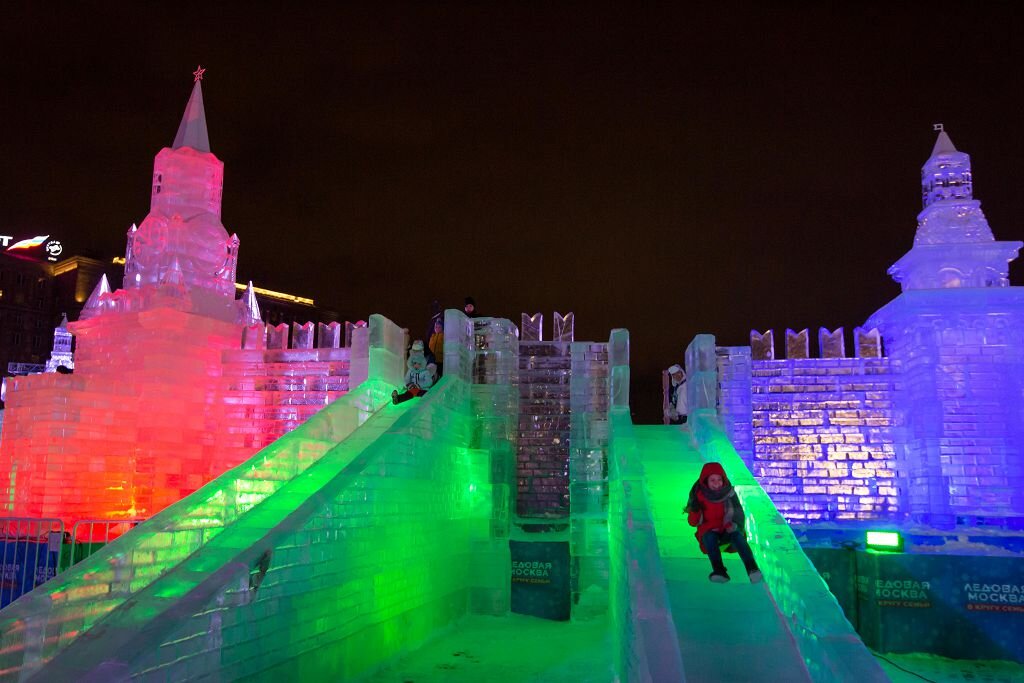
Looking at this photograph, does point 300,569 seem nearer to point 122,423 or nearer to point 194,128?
point 122,423

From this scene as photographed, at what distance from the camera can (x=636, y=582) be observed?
21.1 ft

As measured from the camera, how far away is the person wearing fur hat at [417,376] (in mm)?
11414

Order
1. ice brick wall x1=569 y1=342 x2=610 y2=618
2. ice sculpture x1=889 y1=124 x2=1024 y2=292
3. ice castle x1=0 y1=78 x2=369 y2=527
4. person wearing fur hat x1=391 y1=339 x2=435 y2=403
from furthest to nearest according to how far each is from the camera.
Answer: ice sculpture x1=889 y1=124 x2=1024 y2=292
ice castle x1=0 y1=78 x2=369 y2=527
ice brick wall x1=569 y1=342 x2=610 y2=618
person wearing fur hat x1=391 y1=339 x2=435 y2=403

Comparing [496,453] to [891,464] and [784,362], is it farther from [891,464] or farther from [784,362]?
[891,464]

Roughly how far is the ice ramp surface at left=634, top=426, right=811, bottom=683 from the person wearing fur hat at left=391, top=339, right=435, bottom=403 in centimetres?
364

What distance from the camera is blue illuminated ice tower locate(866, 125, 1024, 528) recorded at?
536 inches

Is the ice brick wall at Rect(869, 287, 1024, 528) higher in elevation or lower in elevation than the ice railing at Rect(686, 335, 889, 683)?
higher

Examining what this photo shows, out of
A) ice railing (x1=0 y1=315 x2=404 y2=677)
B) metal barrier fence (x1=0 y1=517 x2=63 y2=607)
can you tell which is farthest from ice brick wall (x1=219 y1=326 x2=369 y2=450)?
metal barrier fence (x1=0 y1=517 x2=63 y2=607)

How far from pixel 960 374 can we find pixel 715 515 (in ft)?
30.1

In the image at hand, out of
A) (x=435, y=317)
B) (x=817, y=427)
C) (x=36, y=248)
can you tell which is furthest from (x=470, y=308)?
(x=36, y=248)

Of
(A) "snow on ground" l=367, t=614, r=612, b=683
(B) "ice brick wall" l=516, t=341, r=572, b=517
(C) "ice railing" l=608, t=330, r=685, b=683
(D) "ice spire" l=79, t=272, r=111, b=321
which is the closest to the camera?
(C) "ice railing" l=608, t=330, r=685, b=683

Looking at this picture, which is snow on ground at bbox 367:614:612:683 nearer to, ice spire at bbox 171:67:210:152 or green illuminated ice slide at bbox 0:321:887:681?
green illuminated ice slide at bbox 0:321:887:681

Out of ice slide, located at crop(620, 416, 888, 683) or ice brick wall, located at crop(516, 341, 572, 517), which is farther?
ice brick wall, located at crop(516, 341, 572, 517)

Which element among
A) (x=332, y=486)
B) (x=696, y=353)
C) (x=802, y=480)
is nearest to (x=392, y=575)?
(x=332, y=486)
